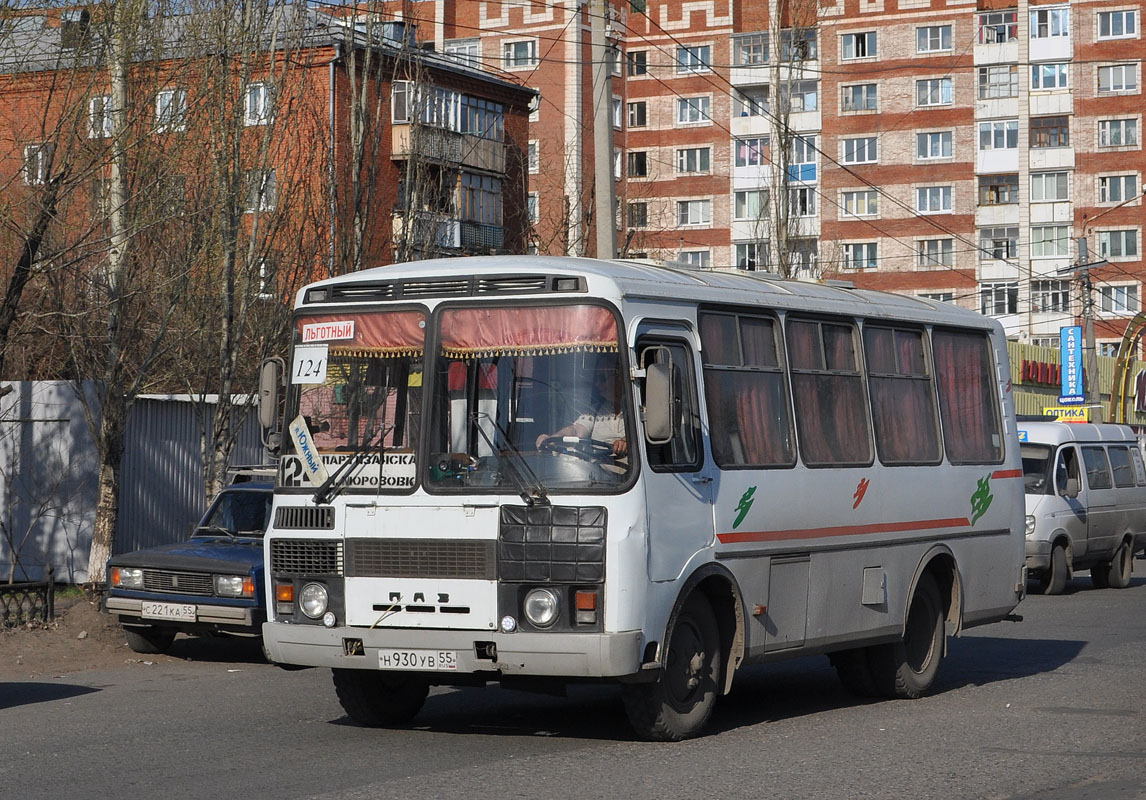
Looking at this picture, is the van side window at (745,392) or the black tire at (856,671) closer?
the van side window at (745,392)

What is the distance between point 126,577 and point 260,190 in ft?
24.8

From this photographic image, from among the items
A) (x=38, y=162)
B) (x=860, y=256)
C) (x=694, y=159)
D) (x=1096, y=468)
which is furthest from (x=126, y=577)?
(x=694, y=159)

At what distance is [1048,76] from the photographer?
75.1m

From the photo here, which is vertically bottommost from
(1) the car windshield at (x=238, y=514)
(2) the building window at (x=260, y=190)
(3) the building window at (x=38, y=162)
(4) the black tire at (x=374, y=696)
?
(4) the black tire at (x=374, y=696)

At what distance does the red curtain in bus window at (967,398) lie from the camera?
12625 mm

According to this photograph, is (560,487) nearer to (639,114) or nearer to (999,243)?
(999,243)

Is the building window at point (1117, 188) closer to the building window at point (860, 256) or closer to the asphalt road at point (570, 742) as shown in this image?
the building window at point (860, 256)

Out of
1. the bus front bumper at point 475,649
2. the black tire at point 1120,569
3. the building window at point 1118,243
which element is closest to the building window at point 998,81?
the building window at point 1118,243

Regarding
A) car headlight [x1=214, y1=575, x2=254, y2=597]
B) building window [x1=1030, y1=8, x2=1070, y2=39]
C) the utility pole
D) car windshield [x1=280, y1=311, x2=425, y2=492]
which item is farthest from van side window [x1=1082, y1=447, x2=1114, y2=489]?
building window [x1=1030, y1=8, x2=1070, y2=39]

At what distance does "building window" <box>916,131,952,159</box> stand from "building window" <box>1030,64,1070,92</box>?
14.8ft

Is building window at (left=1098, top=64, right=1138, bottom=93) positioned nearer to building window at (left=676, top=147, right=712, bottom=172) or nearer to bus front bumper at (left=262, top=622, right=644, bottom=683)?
building window at (left=676, top=147, right=712, bottom=172)

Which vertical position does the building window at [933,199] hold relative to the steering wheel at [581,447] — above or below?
above

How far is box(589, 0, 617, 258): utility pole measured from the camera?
18.2 metres

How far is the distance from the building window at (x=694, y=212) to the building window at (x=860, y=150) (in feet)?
23.4
